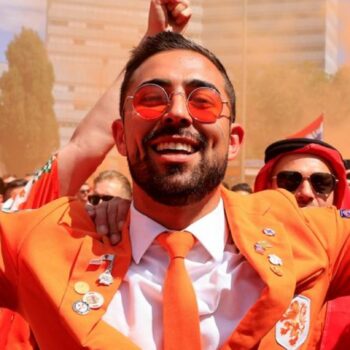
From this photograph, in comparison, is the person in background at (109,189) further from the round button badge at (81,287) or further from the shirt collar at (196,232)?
the round button badge at (81,287)

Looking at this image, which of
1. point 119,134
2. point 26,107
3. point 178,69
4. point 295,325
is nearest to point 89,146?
point 119,134

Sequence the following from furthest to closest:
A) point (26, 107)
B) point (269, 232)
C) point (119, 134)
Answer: point (26, 107) < point (119, 134) < point (269, 232)

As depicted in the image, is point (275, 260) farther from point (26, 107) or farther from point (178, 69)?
point (26, 107)

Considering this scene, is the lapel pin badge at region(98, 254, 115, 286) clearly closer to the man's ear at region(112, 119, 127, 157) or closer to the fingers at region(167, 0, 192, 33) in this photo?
the man's ear at region(112, 119, 127, 157)

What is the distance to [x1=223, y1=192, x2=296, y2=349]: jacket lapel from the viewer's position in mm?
1628

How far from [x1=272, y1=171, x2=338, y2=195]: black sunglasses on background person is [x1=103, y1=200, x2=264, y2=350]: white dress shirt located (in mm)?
984

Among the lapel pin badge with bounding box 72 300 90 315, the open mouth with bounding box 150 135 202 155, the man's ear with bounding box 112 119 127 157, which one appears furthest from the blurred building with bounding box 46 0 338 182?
the lapel pin badge with bounding box 72 300 90 315

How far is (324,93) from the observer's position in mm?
17453

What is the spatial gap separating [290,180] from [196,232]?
1091mm

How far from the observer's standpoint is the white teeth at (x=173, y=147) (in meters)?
1.71

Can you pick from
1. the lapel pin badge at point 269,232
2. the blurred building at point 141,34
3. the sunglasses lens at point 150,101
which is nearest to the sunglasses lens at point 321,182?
the lapel pin badge at point 269,232

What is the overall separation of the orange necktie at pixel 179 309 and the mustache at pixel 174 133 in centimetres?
28

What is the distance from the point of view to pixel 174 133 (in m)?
1.71

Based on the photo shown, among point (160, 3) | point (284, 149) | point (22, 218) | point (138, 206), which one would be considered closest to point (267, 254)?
point (138, 206)
